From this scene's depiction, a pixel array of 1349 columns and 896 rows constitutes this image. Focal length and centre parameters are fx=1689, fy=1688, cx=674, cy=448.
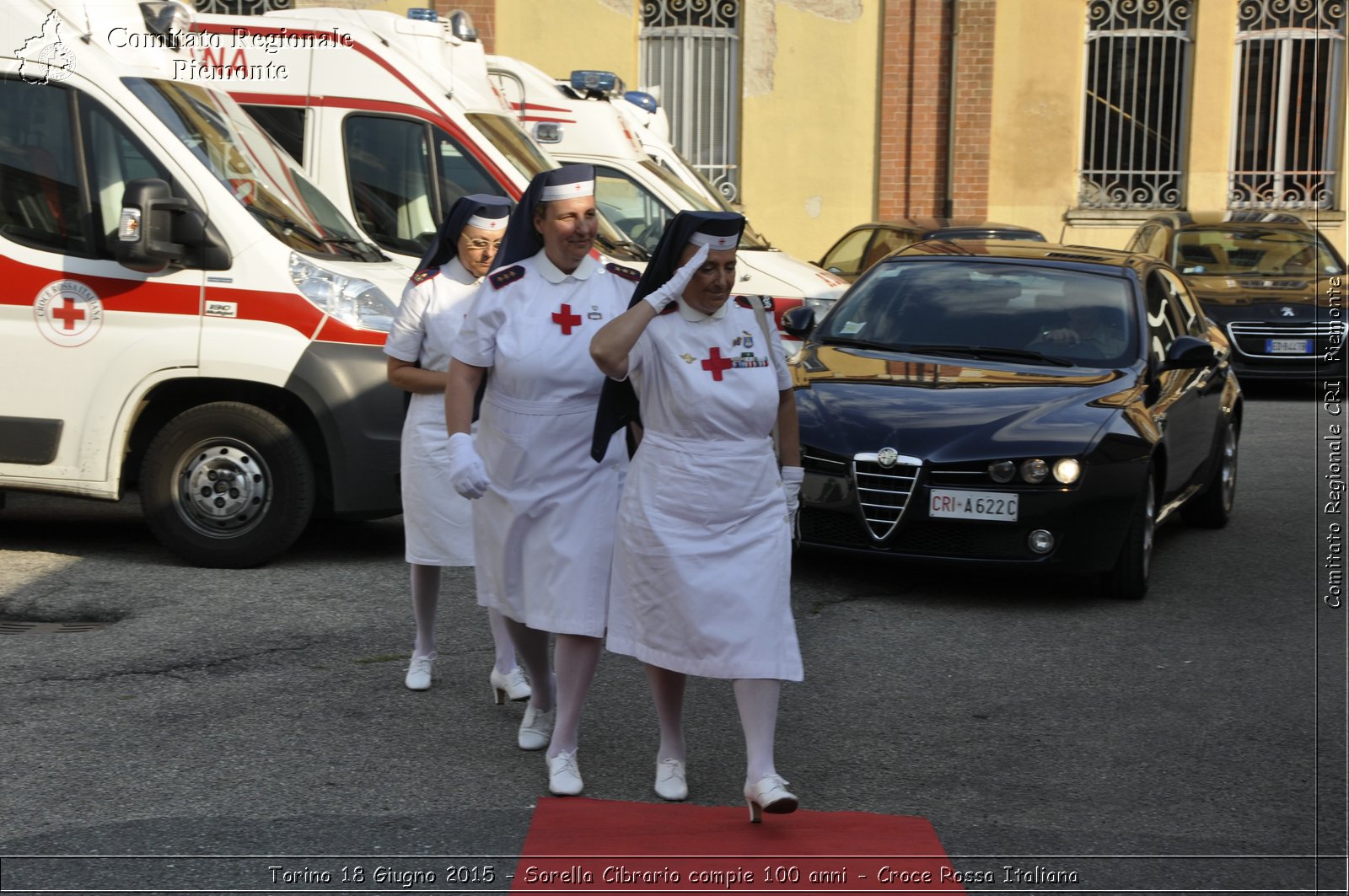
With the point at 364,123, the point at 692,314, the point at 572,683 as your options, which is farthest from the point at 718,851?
the point at 364,123

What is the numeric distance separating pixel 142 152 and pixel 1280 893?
19.9 ft

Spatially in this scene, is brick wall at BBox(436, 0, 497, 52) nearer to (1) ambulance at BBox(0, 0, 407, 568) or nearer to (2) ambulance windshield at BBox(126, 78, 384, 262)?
(2) ambulance windshield at BBox(126, 78, 384, 262)

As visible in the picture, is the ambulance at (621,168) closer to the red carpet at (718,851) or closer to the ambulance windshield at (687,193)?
the ambulance windshield at (687,193)

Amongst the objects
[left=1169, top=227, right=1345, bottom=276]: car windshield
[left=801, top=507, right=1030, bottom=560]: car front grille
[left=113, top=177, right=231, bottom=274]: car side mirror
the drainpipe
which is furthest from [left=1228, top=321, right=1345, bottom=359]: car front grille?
[left=113, top=177, right=231, bottom=274]: car side mirror

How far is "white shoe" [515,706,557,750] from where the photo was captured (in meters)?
5.52

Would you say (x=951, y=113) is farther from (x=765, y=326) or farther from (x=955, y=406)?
(x=765, y=326)

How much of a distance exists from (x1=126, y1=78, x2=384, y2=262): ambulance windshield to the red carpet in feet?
13.7

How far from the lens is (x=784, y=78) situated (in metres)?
21.3

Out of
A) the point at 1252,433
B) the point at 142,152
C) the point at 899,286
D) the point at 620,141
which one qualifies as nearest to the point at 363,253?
the point at 142,152

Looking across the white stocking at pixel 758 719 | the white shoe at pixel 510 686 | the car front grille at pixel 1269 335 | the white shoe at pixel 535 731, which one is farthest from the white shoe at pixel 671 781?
the car front grille at pixel 1269 335

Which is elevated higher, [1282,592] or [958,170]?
[958,170]

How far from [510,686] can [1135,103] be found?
17.8 m

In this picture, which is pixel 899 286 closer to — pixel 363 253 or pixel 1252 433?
pixel 363 253

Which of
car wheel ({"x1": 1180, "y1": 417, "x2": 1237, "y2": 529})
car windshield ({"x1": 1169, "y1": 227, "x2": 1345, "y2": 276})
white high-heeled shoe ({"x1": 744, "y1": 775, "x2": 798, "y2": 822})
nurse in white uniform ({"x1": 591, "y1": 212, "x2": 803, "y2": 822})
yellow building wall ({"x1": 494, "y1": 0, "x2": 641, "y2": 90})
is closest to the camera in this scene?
white high-heeled shoe ({"x1": 744, "y1": 775, "x2": 798, "y2": 822})
